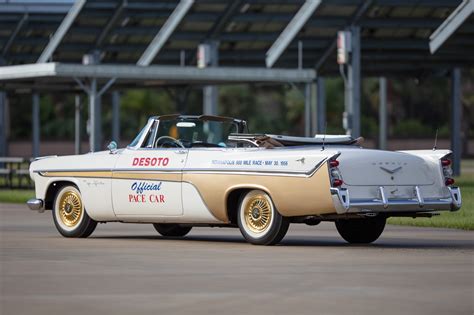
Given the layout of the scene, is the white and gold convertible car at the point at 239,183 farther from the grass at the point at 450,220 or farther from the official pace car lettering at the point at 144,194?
the grass at the point at 450,220

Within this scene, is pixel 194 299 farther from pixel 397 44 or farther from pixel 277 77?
pixel 397 44

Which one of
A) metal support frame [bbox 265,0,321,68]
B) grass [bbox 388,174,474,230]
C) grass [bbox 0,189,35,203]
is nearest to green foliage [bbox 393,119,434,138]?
metal support frame [bbox 265,0,321,68]

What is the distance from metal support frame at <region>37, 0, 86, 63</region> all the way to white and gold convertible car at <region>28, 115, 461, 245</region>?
81.1ft

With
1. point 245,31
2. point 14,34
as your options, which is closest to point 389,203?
point 245,31

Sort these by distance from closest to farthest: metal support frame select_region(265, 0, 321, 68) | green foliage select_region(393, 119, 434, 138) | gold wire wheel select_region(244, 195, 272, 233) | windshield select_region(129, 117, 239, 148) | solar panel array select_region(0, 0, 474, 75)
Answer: gold wire wheel select_region(244, 195, 272, 233) → windshield select_region(129, 117, 239, 148) → metal support frame select_region(265, 0, 321, 68) → solar panel array select_region(0, 0, 474, 75) → green foliage select_region(393, 119, 434, 138)

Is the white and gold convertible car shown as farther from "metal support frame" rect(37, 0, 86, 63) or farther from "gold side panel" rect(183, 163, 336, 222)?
"metal support frame" rect(37, 0, 86, 63)

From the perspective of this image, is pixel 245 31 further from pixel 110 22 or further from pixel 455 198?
pixel 455 198

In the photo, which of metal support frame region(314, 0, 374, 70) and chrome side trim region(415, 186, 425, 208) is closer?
chrome side trim region(415, 186, 425, 208)

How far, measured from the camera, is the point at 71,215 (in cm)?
1938

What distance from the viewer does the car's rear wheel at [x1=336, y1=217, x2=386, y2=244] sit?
59.3 feet

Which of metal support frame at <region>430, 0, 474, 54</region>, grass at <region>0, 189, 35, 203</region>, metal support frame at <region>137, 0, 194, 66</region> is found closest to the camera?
grass at <region>0, 189, 35, 203</region>

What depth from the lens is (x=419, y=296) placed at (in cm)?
1139

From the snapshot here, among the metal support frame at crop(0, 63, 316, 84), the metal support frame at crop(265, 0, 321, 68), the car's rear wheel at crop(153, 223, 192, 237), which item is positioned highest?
the metal support frame at crop(265, 0, 321, 68)

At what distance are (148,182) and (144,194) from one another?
0.53 ft
